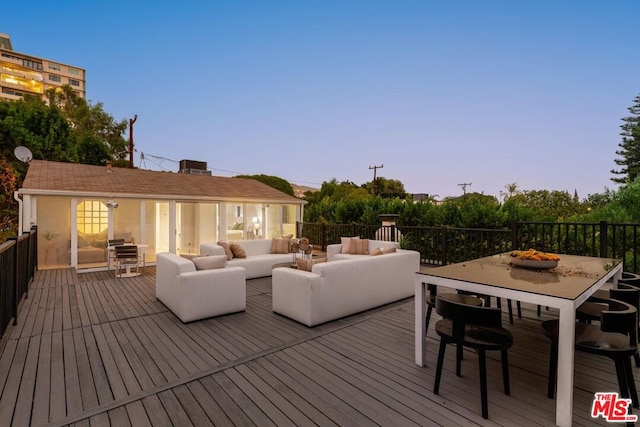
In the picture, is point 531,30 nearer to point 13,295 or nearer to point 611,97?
point 611,97

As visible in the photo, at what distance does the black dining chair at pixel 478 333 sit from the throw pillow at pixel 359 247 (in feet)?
15.5

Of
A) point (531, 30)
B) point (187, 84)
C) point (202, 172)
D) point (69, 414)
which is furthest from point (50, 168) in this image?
point (531, 30)

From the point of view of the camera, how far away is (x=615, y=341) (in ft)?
6.75

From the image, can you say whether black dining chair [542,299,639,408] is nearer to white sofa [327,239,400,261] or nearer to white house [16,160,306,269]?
white sofa [327,239,400,261]

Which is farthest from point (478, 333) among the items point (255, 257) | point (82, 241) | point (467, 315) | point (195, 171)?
point (195, 171)

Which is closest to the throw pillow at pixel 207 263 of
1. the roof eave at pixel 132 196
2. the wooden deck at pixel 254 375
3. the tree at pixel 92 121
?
the wooden deck at pixel 254 375

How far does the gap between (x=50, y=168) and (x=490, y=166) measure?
23.5 meters

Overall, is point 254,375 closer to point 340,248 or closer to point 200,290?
point 200,290

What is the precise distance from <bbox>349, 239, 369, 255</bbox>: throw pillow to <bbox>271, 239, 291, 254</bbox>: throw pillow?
5.52 ft

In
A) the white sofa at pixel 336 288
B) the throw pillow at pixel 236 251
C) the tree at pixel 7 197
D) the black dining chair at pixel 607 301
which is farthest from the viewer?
the tree at pixel 7 197

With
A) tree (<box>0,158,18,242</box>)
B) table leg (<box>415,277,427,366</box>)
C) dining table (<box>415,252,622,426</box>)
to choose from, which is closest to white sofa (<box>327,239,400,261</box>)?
dining table (<box>415,252,622,426</box>)

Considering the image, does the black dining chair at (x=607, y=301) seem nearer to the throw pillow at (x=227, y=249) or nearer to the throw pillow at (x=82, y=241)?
the throw pillow at (x=227, y=249)

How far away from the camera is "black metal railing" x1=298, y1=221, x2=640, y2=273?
5.44 m

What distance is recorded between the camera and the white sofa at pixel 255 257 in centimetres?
638
